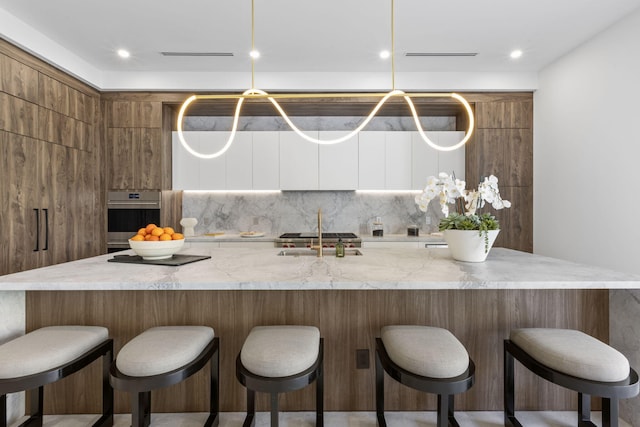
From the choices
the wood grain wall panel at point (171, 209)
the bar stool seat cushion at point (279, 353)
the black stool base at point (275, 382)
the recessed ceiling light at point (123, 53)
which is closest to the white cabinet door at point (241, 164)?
the wood grain wall panel at point (171, 209)

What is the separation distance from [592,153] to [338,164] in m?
2.60

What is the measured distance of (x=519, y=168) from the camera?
4.06 meters

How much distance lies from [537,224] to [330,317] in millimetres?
3254

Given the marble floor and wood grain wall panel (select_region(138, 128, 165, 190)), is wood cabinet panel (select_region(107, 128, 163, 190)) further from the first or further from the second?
the marble floor

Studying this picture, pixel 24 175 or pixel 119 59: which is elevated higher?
pixel 119 59

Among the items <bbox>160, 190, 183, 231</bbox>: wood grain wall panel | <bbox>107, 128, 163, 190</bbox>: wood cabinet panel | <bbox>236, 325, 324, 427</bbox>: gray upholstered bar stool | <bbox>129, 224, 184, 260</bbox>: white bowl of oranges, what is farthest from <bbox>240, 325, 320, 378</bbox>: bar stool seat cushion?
<bbox>107, 128, 163, 190</bbox>: wood cabinet panel

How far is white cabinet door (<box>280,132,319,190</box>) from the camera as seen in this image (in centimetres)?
432

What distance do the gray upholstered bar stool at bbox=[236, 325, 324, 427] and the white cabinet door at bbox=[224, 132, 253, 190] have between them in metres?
3.02

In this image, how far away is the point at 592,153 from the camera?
3.14 m

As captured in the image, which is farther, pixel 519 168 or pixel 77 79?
pixel 519 168

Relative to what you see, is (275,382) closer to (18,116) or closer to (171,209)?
(18,116)

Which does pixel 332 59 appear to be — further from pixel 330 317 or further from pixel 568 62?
pixel 330 317

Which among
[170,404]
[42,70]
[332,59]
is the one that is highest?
[332,59]

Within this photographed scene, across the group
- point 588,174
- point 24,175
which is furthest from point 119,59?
point 588,174
